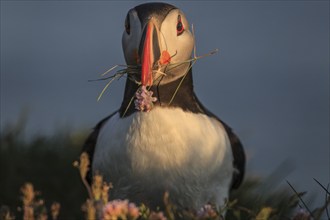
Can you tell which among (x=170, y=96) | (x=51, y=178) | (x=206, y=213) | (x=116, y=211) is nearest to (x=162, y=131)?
(x=170, y=96)

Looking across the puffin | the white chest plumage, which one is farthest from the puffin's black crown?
the white chest plumage

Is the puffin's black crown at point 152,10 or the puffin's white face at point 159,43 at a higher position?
the puffin's black crown at point 152,10

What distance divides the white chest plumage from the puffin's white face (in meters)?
0.41

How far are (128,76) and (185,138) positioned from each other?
0.78 meters

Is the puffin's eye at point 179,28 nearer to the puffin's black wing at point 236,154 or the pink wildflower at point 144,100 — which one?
the pink wildflower at point 144,100

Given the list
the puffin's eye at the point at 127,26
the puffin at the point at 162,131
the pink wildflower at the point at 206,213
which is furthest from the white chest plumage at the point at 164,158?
the pink wildflower at the point at 206,213

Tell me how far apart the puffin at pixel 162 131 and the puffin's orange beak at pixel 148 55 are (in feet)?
0.08

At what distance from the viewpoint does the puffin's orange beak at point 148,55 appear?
5918 millimetres

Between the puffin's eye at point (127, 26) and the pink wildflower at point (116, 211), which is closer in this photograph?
the pink wildflower at point (116, 211)

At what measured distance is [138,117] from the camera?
639 centimetres

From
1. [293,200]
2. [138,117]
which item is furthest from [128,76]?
[293,200]

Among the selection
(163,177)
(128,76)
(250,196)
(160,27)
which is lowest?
(250,196)

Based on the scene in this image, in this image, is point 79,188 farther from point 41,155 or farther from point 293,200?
point 293,200

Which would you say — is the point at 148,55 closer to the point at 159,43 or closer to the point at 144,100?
the point at 159,43
